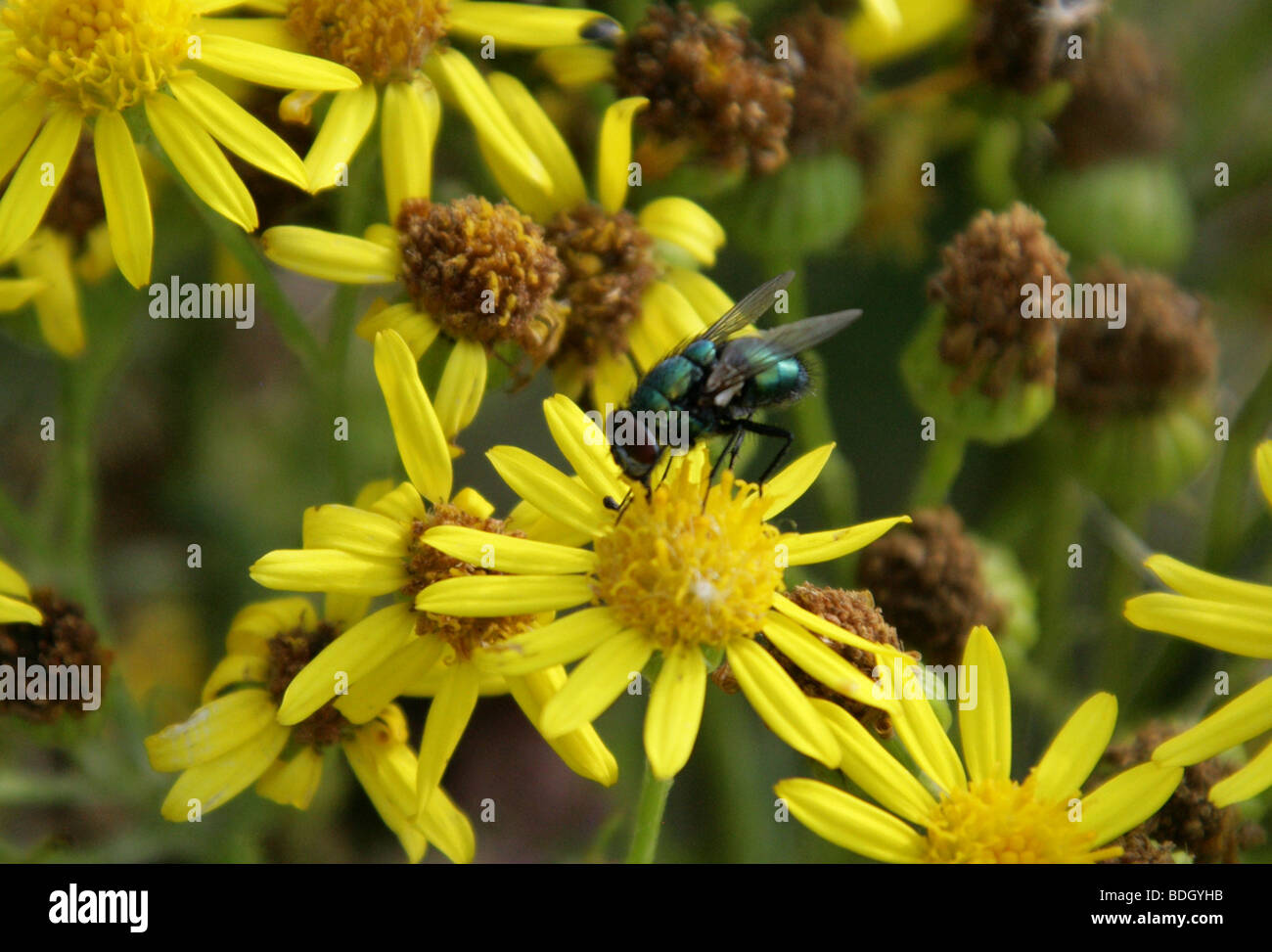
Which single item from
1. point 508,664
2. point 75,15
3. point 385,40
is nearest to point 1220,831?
point 508,664

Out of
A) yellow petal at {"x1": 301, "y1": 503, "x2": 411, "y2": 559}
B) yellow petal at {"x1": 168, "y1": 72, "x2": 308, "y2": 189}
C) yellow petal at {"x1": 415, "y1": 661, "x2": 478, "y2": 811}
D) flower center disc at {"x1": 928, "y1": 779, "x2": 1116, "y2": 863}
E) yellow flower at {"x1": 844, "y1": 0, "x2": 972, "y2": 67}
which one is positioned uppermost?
yellow flower at {"x1": 844, "y1": 0, "x2": 972, "y2": 67}

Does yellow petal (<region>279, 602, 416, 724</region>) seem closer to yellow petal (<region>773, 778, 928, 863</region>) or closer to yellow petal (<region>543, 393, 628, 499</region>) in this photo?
yellow petal (<region>543, 393, 628, 499</region>)

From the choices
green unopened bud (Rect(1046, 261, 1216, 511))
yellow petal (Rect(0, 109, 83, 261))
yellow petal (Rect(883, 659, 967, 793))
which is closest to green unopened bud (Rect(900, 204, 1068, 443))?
green unopened bud (Rect(1046, 261, 1216, 511))

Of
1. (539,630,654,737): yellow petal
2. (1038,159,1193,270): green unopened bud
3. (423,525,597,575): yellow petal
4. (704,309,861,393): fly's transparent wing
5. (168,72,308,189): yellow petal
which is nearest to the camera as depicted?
(539,630,654,737): yellow petal

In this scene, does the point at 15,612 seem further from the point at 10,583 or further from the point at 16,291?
the point at 16,291

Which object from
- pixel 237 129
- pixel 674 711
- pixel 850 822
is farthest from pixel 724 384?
pixel 237 129

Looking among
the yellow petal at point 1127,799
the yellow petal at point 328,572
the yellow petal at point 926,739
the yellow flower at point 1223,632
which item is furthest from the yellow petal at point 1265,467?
the yellow petal at point 328,572

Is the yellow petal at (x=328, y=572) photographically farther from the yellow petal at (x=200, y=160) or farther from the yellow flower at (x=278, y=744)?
the yellow petal at (x=200, y=160)
